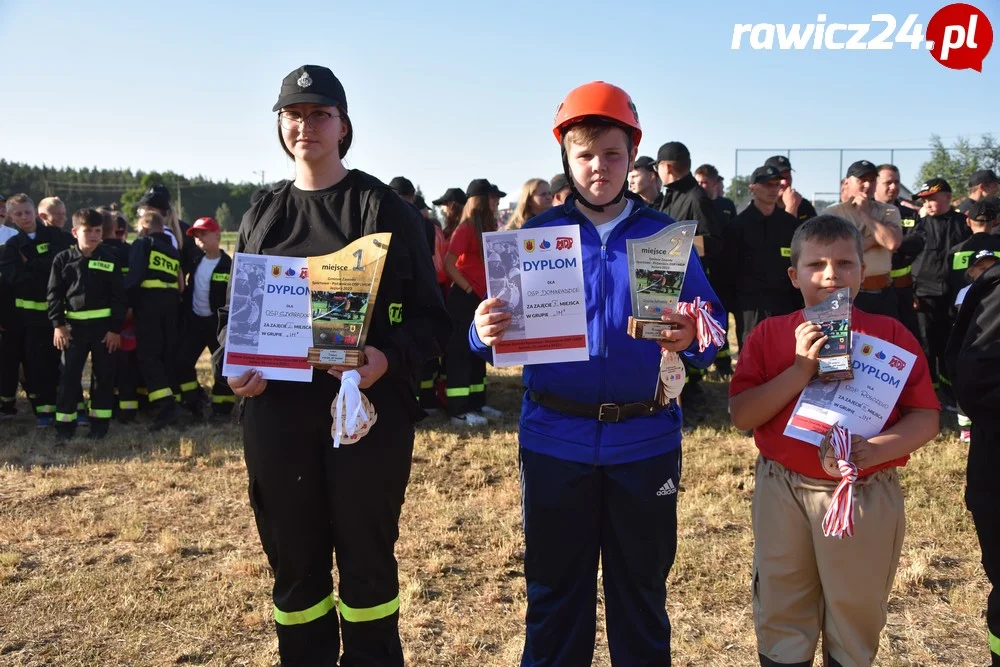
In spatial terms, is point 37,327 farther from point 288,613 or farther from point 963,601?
point 963,601

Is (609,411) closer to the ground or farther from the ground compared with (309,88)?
closer to the ground

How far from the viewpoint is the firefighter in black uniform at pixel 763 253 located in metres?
6.34

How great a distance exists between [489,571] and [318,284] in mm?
2406

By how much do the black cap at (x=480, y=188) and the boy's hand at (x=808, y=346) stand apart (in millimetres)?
4824

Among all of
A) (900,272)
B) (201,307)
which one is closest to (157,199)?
(201,307)

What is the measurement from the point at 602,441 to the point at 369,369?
2.61 feet

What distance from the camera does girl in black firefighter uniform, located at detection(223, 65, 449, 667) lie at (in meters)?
2.52

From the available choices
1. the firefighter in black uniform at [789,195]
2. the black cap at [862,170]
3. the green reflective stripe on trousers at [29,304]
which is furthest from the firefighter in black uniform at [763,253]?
the green reflective stripe on trousers at [29,304]

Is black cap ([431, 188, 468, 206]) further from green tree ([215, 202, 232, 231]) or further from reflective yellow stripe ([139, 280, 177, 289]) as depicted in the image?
green tree ([215, 202, 232, 231])

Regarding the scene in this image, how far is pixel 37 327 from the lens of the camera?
782 cm

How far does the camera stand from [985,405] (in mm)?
2498

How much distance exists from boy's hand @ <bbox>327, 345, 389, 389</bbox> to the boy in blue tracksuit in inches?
12.4

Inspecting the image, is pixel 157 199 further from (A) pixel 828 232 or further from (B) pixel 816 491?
(B) pixel 816 491

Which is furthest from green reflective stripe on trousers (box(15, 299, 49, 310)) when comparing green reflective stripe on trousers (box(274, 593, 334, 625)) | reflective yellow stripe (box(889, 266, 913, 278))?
reflective yellow stripe (box(889, 266, 913, 278))
